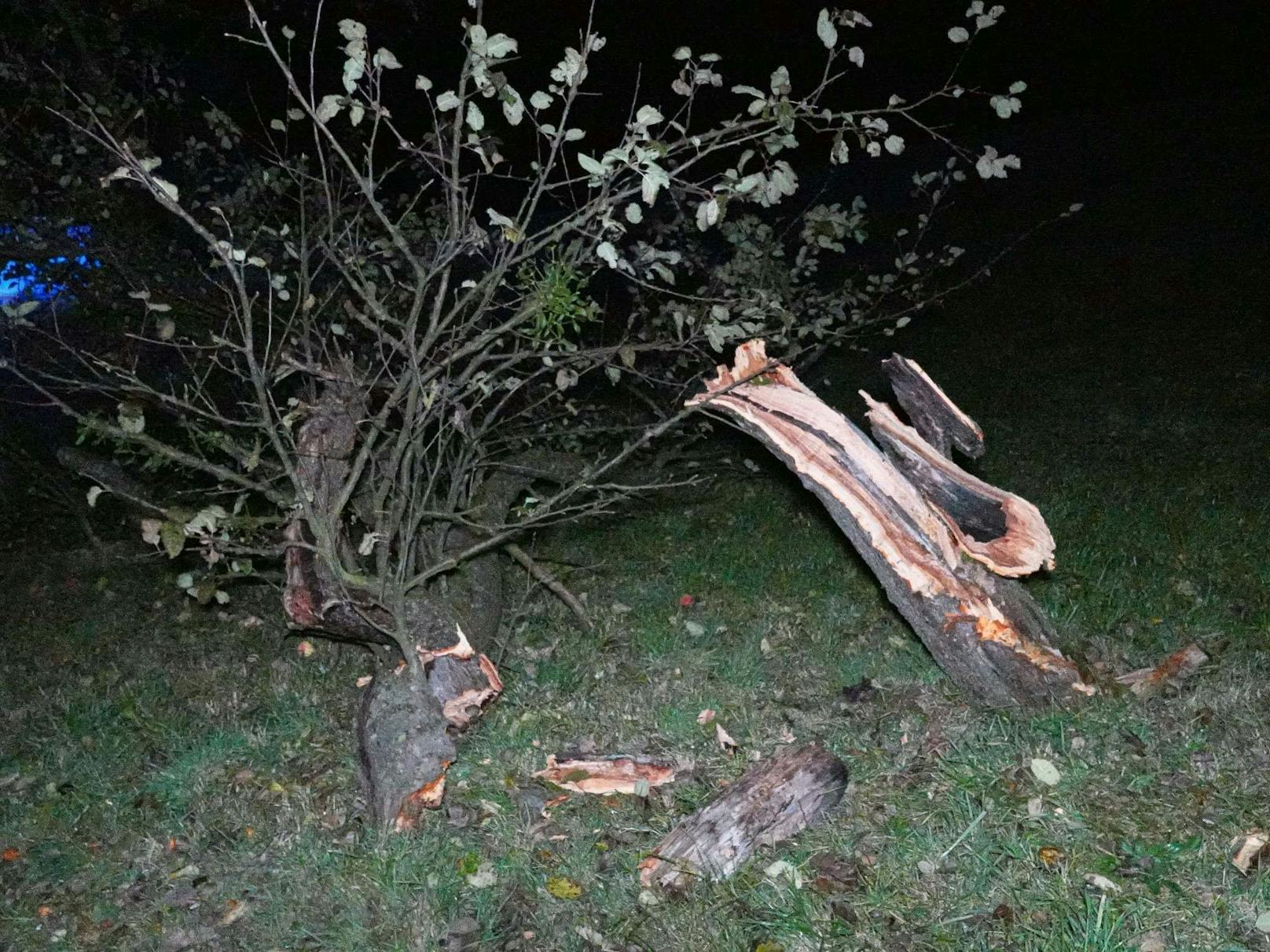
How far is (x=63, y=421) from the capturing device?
8414 millimetres

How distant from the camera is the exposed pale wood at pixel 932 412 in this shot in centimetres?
381

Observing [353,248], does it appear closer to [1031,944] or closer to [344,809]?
[344,809]

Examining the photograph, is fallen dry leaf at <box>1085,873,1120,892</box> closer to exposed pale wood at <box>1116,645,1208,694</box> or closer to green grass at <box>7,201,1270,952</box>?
green grass at <box>7,201,1270,952</box>

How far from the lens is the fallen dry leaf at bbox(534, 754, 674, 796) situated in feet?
12.2

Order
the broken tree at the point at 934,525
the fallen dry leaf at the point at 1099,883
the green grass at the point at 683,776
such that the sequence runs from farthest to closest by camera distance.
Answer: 1. the broken tree at the point at 934,525
2. the green grass at the point at 683,776
3. the fallen dry leaf at the point at 1099,883

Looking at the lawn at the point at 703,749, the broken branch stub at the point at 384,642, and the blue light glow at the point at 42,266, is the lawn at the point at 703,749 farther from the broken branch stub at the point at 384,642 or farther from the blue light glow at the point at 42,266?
the blue light glow at the point at 42,266

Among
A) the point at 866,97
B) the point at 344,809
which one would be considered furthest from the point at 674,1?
the point at 344,809

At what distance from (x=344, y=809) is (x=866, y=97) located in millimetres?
12851

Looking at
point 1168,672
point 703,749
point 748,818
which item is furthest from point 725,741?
point 1168,672

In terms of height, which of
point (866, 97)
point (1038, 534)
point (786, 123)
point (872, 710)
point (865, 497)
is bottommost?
point (866, 97)

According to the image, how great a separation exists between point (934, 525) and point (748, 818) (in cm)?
117

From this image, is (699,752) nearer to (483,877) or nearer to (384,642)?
(483,877)

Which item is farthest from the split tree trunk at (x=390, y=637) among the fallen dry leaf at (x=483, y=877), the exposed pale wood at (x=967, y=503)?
the exposed pale wood at (x=967, y=503)

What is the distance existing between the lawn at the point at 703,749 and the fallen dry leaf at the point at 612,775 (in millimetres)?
57
